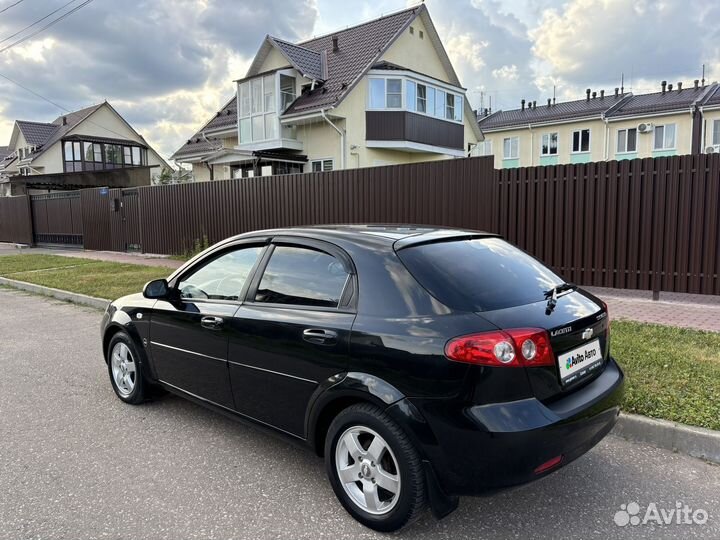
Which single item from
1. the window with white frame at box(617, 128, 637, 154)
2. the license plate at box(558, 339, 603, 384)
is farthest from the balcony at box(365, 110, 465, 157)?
the license plate at box(558, 339, 603, 384)

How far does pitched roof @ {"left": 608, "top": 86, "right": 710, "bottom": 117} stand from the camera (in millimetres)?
30562

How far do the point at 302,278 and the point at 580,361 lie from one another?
1673 millimetres

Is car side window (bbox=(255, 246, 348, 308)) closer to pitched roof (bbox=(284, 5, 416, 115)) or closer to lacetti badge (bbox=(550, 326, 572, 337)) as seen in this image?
lacetti badge (bbox=(550, 326, 572, 337))

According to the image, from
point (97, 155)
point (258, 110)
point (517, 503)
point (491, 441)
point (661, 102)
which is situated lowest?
point (517, 503)

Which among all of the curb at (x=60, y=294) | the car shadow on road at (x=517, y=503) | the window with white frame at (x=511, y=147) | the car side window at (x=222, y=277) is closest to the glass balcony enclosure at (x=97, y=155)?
the window with white frame at (x=511, y=147)

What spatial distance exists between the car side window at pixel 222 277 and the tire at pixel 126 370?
83 centimetres

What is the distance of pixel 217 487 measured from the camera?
10.5 feet

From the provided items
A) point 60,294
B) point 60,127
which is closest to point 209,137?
point 60,294

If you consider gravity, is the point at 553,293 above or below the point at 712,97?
below

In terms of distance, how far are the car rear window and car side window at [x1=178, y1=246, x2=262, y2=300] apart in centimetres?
125

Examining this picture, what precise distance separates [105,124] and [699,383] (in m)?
56.1

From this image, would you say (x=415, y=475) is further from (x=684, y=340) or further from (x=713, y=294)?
(x=713, y=294)

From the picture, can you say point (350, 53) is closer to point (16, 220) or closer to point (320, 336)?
point (16, 220)

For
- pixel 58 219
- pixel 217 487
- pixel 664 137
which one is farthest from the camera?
pixel 664 137
